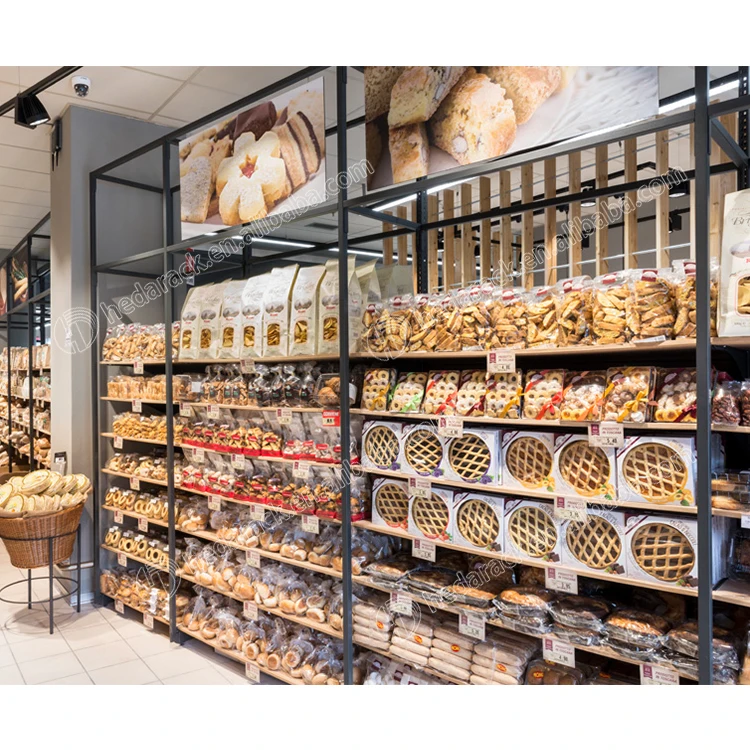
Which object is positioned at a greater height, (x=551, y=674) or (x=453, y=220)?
(x=453, y=220)

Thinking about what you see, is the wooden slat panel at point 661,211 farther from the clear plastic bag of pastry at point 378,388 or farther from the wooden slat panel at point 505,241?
the clear plastic bag of pastry at point 378,388

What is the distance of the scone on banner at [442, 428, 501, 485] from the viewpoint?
2.46m

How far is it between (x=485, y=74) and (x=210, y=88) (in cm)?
249

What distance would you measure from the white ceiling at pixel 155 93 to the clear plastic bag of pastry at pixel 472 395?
260 centimetres

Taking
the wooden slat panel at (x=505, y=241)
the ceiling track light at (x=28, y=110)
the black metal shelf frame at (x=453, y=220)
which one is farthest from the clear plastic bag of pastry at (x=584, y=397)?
the ceiling track light at (x=28, y=110)

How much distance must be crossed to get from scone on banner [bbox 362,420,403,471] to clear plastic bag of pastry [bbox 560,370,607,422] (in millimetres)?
790

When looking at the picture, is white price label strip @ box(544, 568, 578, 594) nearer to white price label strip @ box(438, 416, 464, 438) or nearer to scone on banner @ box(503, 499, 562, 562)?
scone on banner @ box(503, 499, 562, 562)

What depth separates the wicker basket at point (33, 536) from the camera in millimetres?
3848

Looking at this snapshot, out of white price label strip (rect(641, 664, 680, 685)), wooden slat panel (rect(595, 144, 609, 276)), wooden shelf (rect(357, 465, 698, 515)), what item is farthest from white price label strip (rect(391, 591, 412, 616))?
wooden slat panel (rect(595, 144, 609, 276))

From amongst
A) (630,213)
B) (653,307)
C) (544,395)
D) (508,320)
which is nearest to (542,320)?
(508,320)

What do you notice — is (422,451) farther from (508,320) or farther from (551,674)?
(551,674)

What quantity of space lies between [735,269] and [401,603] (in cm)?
188

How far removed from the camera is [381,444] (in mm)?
2816

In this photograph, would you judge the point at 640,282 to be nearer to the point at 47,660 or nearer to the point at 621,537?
the point at 621,537
